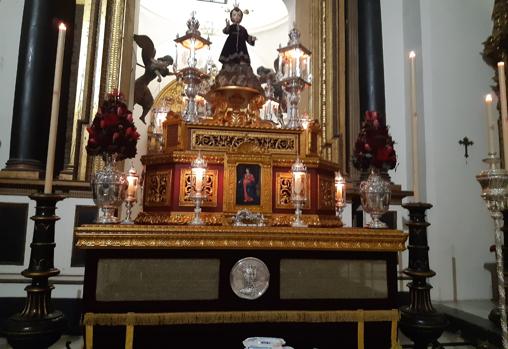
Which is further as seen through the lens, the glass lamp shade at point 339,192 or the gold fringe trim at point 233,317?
the glass lamp shade at point 339,192

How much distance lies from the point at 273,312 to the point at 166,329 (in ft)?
1.91

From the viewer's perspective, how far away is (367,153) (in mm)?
2791

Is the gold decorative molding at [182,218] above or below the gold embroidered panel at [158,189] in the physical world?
below

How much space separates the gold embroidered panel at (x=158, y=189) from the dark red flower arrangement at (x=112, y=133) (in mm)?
388

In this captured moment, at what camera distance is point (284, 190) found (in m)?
3.01

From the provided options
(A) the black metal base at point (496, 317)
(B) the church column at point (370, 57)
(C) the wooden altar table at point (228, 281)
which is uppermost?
(B) the church column at point (370, 57)

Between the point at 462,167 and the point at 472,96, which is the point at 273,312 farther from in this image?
the point at 472,96

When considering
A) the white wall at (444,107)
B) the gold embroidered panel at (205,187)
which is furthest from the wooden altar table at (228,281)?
the white wall at (444,107)

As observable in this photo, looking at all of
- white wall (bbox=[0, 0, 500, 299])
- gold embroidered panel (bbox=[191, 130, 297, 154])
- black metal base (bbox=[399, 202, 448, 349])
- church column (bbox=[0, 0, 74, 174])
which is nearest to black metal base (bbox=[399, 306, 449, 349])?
black metal base (bbox=[399, 202, 448, 349])

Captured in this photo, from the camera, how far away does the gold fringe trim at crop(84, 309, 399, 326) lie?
2029 millimetres

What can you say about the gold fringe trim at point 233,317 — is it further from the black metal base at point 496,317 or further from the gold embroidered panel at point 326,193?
the black metal base at point 496,317

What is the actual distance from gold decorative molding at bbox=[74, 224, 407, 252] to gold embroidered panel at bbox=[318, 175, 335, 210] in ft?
2.44

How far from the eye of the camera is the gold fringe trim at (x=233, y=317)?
2029mm

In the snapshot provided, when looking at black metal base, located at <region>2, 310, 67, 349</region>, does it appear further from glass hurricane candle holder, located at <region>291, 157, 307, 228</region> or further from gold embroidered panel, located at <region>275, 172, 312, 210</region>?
gold embroidered panel, located at <region>275, 172, 312, 210</region>
